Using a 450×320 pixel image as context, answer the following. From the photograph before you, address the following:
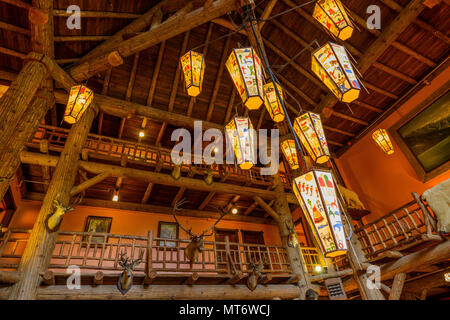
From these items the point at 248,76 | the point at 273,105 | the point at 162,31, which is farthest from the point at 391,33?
the point at 162,31

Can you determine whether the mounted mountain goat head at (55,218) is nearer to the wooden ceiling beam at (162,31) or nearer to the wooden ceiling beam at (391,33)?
the wooden ceiling beam at (162,31)

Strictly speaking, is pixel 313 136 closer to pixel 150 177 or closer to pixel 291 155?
pixel 291 155

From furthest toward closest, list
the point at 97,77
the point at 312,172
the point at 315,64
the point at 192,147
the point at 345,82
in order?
1. the point at 192,147
2. the point at 97,77
3. the point at 315,64
4. the point at 345,82
5. the point at 312,172

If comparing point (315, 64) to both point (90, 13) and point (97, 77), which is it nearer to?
point (90, 13)

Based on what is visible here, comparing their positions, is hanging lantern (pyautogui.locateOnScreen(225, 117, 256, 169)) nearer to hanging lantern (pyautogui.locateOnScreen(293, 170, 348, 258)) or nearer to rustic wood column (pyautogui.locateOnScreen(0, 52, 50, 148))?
hanging lantern (pyautogui.locateOnScreen(293, 170, 348, 258))

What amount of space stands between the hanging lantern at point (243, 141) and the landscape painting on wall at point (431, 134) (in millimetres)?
6842

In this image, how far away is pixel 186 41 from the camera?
8.99 meters

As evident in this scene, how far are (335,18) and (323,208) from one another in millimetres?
3873

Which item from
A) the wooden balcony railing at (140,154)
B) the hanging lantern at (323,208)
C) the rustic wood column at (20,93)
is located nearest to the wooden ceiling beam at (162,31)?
the rustic wood column at (20,93)

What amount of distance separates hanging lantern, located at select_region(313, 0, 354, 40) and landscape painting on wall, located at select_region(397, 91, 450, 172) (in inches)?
234

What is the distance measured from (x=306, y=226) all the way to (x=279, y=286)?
185 inches

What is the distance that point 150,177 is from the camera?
7898 mm

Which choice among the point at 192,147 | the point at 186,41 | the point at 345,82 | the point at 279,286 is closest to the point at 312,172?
the point at 345,82

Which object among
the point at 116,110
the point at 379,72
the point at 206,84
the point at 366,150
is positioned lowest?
the point at 366,150
